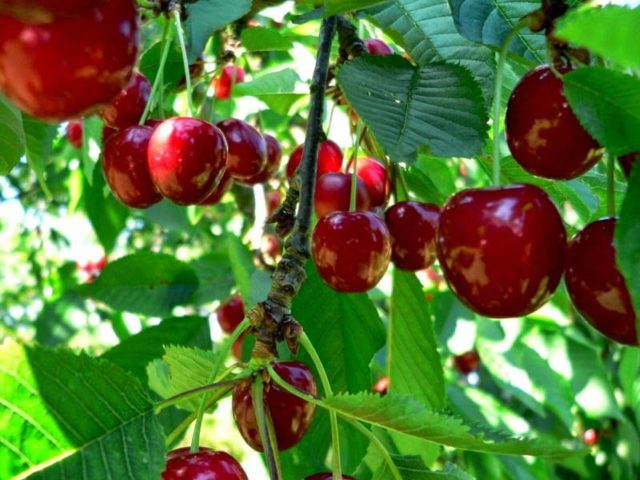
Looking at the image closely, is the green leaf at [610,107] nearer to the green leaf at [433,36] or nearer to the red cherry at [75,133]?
the green leaf at [433,36]

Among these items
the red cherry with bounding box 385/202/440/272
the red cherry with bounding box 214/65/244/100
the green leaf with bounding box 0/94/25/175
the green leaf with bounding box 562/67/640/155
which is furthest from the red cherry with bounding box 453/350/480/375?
the green leaf with bounding box 562/67/640/155

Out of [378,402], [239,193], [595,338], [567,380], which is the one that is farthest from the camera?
[595,338]

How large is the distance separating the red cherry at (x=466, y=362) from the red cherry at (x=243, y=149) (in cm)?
202

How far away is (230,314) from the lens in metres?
2.11

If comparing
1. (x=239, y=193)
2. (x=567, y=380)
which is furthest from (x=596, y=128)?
(x=567, y=380)

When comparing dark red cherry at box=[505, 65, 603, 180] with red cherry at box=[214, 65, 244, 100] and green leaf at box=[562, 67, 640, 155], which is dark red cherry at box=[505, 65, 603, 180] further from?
red cherry at box=[214, 65, 244, 100]

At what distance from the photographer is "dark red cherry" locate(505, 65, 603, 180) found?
0.77 meters

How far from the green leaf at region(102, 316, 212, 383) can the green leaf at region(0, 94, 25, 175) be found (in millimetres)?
689

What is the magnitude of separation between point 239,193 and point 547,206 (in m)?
1.63

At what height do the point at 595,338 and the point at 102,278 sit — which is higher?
the point at 102,278

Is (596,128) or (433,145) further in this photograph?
(433,145)

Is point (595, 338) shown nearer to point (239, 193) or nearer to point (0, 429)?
point (239, 193)

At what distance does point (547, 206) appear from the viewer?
0.75 metres

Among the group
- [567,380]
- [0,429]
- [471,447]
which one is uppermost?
[0,429]
